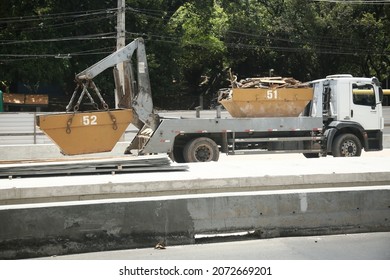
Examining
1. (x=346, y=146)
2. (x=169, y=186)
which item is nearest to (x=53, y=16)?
(x=346, y=146)

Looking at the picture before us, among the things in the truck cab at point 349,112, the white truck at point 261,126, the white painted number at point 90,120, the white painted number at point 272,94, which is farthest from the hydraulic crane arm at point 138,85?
the truck cab at point 349,112

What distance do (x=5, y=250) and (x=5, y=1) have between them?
35.3 meters

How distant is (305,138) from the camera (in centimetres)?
1555

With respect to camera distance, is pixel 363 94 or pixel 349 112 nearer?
pixel 349 112

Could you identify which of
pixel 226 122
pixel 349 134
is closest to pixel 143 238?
pixel 226 122

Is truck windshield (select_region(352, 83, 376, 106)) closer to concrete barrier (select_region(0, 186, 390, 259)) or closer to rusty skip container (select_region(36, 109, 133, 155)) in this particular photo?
rusty skip container (select_region(36, 109, 133, 155))

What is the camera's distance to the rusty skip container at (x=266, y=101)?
581 inches

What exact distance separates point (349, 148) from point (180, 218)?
11.2 meters

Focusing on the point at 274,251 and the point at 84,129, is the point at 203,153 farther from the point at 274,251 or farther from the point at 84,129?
the point at 274,251

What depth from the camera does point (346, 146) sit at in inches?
634

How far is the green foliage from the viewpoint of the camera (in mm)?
37250

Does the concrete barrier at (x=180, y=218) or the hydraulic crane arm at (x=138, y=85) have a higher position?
the hydraulic crane arm at (x=138, y=85)

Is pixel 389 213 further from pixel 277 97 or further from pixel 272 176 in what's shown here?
pixel 277 97

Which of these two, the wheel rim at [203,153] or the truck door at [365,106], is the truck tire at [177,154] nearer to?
the wheel rim at [203,153]
